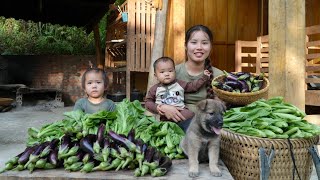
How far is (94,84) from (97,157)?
1.43m

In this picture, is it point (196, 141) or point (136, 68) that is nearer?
point (196, 141)

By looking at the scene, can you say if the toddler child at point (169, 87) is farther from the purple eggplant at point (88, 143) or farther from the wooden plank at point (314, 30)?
the wooden plank at point (314, 30)

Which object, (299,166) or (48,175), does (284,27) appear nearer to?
(299,166)

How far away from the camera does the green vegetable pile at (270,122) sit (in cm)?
245

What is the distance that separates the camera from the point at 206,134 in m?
2.15

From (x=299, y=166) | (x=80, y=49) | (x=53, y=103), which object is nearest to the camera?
(x=299, y=166)

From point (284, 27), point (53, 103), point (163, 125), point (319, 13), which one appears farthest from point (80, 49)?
point (163, 125)

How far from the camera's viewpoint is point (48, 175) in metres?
1.96

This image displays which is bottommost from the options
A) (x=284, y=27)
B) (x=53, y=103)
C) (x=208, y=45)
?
(x=53, y=103)

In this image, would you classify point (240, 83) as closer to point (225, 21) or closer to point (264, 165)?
point (264, 165)

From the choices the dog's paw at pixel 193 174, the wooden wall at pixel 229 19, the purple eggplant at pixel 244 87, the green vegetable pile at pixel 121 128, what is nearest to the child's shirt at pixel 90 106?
the green vegetable pile at pixel 121 128

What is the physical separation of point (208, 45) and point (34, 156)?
170 cm

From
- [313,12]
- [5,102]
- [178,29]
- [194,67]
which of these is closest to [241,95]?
[194,67]

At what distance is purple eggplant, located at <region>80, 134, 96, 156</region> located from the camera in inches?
82.3
